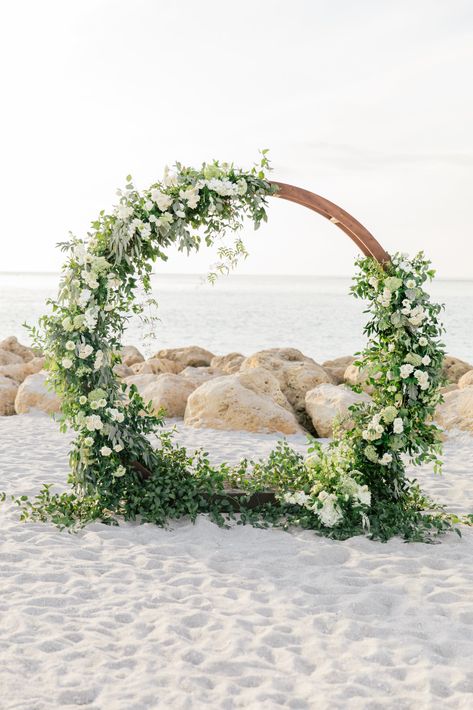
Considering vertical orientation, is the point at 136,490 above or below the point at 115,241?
below

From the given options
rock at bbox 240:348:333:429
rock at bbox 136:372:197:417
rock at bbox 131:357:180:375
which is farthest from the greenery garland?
rock at bbox 131:357:180:375

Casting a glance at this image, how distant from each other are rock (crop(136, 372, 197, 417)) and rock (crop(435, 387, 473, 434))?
3743 mm

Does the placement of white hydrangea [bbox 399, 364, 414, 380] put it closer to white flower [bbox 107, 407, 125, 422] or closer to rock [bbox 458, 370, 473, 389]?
white flower [bbox 107, 407, 125, 422]

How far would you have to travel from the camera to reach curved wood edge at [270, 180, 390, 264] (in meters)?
6.46

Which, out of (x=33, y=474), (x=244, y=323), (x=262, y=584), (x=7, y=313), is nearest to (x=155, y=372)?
(x=33, y=474)

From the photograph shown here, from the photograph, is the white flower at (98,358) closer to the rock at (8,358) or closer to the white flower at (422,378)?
the white flower at (422,378)

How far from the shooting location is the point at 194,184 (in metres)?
6.25

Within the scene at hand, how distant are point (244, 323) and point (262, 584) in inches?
1522

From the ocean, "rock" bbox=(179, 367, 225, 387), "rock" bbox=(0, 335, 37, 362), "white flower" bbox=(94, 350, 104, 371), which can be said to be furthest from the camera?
the ocean

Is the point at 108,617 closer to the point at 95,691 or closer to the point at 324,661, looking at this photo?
the point at 95,691

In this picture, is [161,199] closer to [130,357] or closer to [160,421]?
[160,421]

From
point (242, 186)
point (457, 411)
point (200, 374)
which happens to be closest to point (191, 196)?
point (242, 186)

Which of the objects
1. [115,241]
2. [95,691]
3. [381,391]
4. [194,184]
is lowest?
[95,691]

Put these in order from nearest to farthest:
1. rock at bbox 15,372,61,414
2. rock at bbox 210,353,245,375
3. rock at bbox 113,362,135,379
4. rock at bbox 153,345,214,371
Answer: rock at bbox 15,372,61,414 → rock at bbox 113,362,135,379 → rock at bbox 210,353,245,375 → rock at bbox 153,345,214,371
